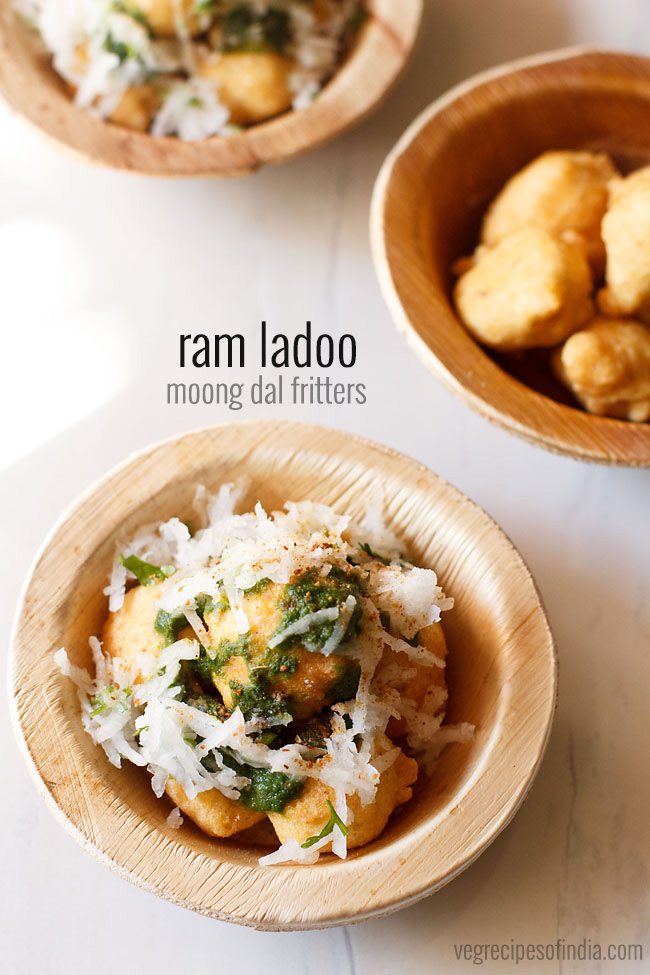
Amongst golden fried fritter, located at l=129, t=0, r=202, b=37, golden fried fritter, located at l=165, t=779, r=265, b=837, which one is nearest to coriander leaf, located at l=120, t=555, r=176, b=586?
golden fried fritter, located at l=165, t=779, r=265, b=837

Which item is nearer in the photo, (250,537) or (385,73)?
(250,537)

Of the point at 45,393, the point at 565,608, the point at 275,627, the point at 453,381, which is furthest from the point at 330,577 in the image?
the point at 45,393

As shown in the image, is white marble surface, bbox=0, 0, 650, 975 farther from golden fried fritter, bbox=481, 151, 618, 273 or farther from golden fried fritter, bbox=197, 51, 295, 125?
golden fried fritter, bbox=481, 151, 618, 273

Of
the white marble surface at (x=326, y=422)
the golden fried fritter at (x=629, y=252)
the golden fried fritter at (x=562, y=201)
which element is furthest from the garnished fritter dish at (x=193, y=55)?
the golden fried fritter at (x=629, y=252)

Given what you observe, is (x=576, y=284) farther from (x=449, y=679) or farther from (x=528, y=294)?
(x=449, y=679)

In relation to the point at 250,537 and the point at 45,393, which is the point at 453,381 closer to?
the point at 250,537

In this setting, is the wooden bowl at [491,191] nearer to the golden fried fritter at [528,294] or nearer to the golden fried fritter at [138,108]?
the golden fried fritter at [528,294]
